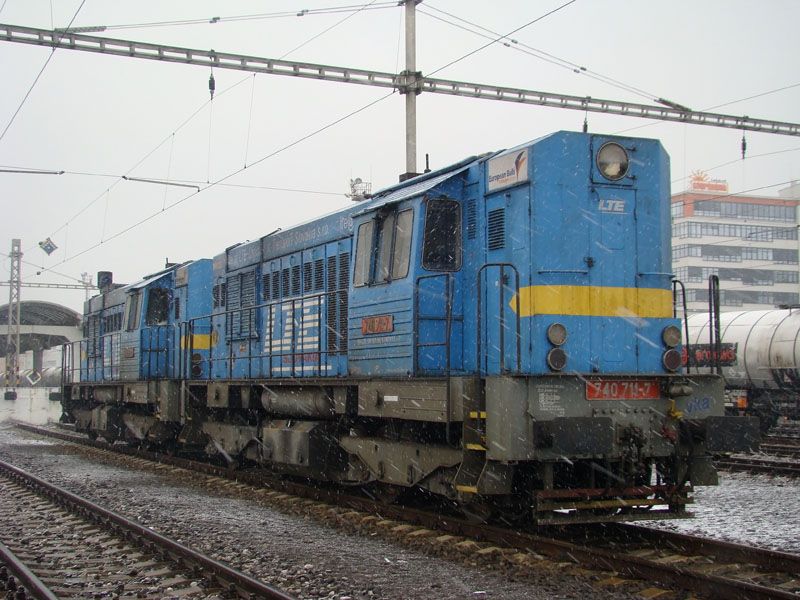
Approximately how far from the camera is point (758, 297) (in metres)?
83.8

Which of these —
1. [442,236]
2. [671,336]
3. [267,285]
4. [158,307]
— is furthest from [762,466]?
[158,307]

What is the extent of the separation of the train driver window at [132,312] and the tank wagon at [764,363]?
530 inches

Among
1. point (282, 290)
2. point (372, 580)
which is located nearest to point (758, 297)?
point (282, 290)

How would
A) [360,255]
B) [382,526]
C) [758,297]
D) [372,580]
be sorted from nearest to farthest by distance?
[372,580]
[382,526]
[360,255]
[758,297]

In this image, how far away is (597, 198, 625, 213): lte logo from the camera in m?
8.62

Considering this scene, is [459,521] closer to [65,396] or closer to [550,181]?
[550,181]

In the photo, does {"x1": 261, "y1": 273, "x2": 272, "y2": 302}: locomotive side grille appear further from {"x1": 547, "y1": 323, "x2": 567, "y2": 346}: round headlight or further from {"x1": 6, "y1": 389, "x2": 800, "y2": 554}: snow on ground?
{"x1": 6, "y1": 389, "x2": 800, "y2": 554}: snow on ground

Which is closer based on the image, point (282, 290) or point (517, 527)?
point (517, 527)

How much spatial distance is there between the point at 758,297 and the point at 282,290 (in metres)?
79.4

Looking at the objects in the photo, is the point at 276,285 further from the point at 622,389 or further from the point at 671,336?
the point at 622,389

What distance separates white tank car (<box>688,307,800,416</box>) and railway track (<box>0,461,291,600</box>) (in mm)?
16486

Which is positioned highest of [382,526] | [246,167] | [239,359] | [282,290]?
[246,167]

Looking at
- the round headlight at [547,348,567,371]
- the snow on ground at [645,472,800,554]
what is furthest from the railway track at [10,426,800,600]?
the round headlight at [547,348,567,371]

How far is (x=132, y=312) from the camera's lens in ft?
63.1
